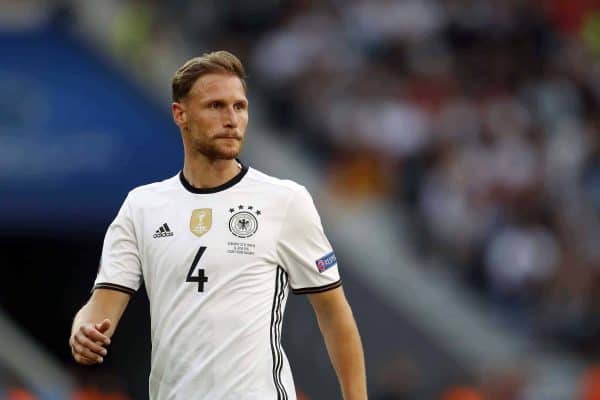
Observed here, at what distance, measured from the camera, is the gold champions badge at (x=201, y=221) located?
19.6 ft

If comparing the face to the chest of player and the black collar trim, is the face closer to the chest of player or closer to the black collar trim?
the black collar trim

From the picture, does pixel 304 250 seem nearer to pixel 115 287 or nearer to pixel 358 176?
pixel 115 287

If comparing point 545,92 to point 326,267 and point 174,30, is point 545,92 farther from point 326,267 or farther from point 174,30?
point 326,267

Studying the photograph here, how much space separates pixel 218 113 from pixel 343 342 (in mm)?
1049

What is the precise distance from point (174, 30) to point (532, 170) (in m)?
4.06

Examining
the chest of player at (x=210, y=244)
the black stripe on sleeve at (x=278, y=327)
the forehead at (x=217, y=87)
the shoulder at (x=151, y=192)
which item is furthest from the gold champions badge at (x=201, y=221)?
the forehead at (x=217, y=87)

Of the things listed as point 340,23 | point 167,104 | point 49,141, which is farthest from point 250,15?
point 49,141

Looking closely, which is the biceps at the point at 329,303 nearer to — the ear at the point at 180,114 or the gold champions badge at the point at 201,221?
the gold champions badge at the point at 201,221

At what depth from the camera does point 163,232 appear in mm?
6039

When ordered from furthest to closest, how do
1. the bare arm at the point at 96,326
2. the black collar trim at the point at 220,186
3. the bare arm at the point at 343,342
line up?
the black collar trim at the point at 220,186 < the bare arm at the point at 343,342 < the bare arm at the point at 96,326

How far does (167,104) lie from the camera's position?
14758 mm

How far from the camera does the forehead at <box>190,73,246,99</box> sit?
19.7 feet

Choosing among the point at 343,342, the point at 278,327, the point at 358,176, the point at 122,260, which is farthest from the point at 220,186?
the point at 358,176

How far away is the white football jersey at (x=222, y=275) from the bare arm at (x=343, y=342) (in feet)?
0.23
